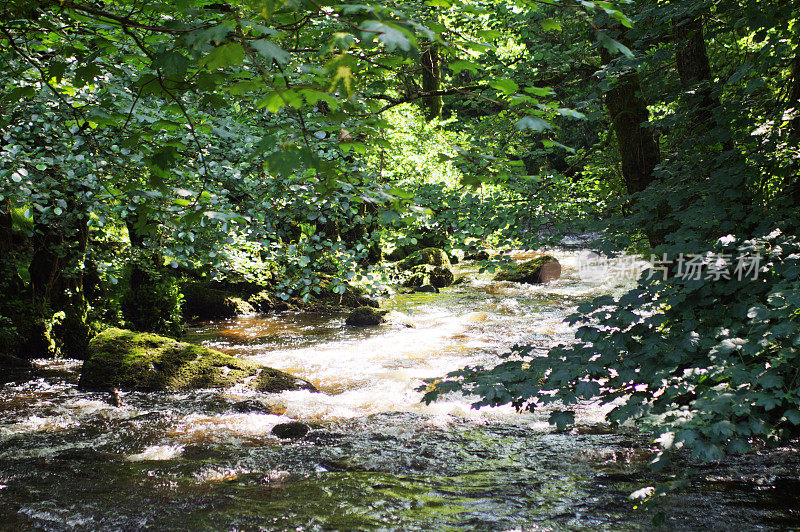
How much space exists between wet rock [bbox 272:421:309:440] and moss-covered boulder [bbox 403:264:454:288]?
9877 millimetres

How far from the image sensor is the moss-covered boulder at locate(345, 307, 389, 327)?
11.6 metres

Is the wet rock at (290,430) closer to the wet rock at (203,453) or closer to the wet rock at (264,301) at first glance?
the wet rock at (203,453)

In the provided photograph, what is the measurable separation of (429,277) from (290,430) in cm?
1069

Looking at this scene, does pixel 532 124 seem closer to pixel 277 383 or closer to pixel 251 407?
pixel 251 407

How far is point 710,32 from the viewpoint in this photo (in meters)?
4.48

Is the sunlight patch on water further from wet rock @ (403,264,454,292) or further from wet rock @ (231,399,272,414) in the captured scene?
wet rock @ (403,264,454,292)

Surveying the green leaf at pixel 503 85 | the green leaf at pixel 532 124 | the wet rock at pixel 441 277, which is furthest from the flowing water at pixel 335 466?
the wet rock at pixel 441 277

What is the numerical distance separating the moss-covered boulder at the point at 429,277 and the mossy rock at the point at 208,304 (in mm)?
4973

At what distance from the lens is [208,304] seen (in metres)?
12.9

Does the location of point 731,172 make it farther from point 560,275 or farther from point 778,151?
point 560,275

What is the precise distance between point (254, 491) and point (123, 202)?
3.09 meters

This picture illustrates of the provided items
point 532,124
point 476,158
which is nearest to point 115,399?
point 476,158

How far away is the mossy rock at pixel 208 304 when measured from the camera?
42.2 ft

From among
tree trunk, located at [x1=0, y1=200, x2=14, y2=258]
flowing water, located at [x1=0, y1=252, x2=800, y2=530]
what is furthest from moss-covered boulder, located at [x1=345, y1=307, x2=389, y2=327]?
tree trunk, located at [x1=0, y1=200, x2=14, y2=258]
